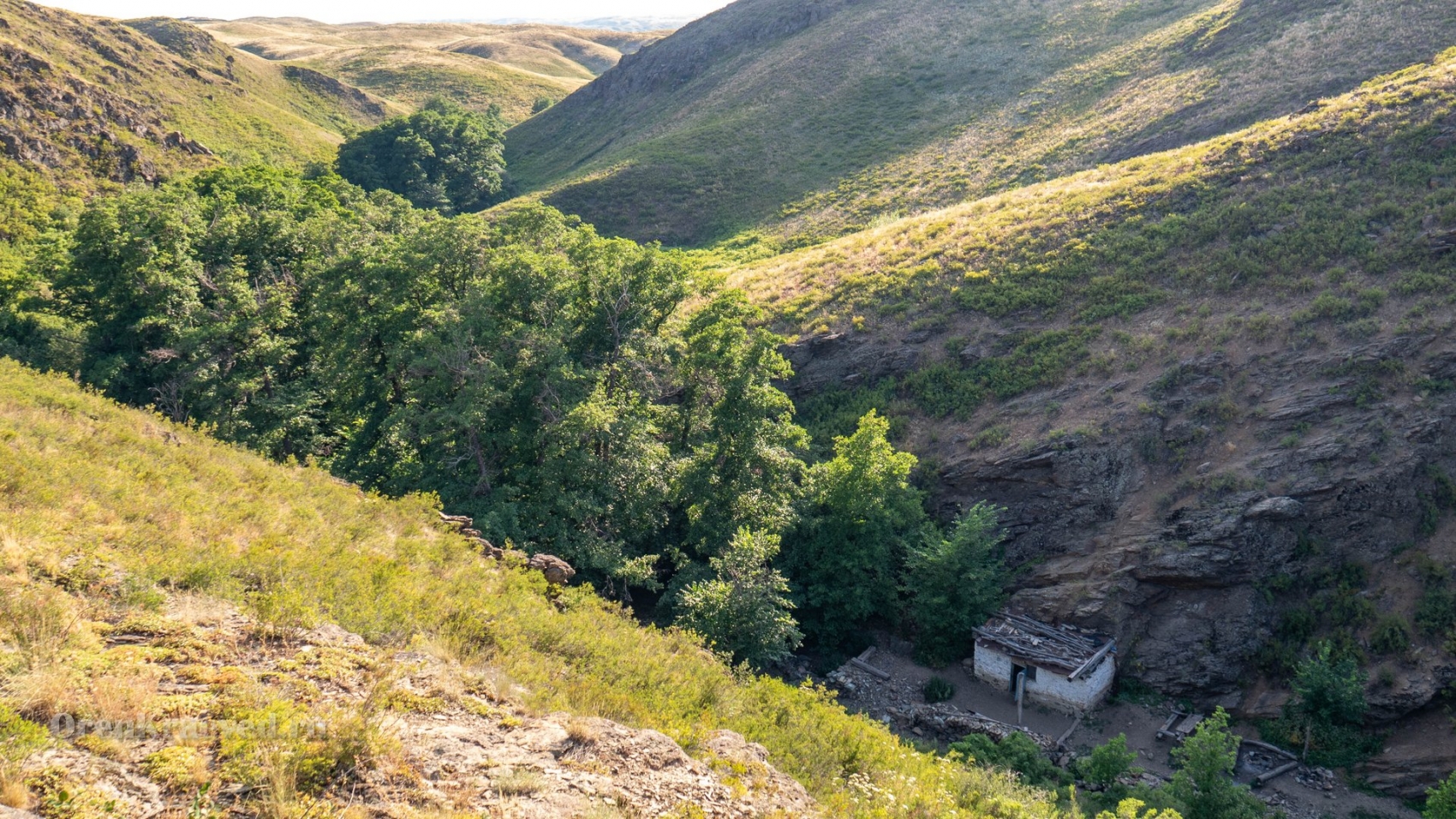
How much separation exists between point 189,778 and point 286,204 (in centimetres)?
3545

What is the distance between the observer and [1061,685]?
1855 centimetres

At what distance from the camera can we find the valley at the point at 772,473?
7.94 m

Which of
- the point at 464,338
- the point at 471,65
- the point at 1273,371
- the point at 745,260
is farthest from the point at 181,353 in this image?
the point at 471,65

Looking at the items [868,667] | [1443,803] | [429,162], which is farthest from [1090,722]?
[429,162]

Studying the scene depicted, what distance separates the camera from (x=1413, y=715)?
16.3m

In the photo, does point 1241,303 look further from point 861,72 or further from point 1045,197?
point 861,72

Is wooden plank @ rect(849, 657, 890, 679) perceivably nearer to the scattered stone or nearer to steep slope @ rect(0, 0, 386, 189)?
the scattered stone

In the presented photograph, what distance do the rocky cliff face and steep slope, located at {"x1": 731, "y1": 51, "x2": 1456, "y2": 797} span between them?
2.4 inches

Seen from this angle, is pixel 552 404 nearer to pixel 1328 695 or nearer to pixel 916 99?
pixel 1328 695

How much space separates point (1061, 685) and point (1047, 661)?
775mm

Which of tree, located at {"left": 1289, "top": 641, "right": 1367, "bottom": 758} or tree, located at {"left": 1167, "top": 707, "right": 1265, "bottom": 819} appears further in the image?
tree, located at {"left": 1289, "top": 641, "right": 1367, "bottom": 758}

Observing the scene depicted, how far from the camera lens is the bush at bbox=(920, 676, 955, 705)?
19391 mm

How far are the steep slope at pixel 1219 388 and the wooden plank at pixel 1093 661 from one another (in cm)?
82

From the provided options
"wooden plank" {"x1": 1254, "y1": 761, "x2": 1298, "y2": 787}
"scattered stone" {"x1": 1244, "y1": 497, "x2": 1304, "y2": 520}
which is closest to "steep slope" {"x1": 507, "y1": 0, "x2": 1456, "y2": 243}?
"scattered stone" {"x1": 1244, "y1": 497, "x2": 1304, "y2": 520}
